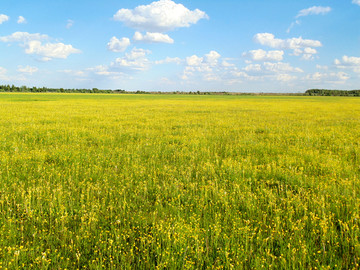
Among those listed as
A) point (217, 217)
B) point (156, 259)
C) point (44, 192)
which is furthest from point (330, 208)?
point (44, 192)

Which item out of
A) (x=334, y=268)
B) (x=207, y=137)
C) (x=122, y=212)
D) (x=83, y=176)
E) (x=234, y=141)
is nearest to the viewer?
(x=334, y=268)

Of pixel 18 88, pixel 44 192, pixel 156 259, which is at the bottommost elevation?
pixel 156 259

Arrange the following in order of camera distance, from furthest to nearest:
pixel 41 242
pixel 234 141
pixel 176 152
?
pixel 234 141 < pixel 176 152 < pixel 41 242

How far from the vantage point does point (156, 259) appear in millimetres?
3252

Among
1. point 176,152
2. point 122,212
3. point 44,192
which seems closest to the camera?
point 122,212

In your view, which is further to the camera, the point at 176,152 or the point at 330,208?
the point at 176,152

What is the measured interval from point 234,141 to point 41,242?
8.77 m

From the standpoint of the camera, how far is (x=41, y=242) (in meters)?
3.50

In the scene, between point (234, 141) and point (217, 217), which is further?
point (234, 141)

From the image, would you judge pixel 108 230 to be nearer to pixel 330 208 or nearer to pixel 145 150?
pixel 330 208

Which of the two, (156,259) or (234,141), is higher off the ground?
(234,141)

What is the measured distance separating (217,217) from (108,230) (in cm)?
192

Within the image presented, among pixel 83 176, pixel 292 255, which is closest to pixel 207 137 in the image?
pixel 83 176

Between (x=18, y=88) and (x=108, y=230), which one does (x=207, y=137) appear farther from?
(x=18, y=88)
